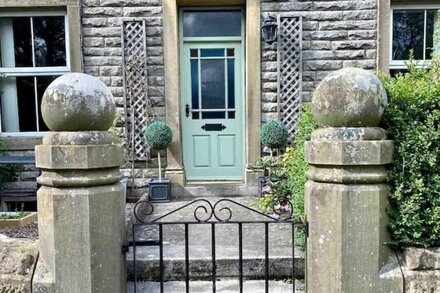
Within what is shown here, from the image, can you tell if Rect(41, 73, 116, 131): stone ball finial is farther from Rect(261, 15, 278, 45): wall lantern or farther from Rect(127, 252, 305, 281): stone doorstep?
Rect(261, 15, 278, 45): wall lantern

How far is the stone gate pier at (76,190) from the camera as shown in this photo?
185cm

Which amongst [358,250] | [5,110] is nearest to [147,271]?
[358,250]

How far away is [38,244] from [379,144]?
1777 mm

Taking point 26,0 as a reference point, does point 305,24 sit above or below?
below

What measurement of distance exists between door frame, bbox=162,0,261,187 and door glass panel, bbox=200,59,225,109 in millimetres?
454

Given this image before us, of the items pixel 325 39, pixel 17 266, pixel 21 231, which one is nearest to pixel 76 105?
pixel 17 266

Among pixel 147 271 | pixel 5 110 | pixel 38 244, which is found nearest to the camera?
pixel 38 244

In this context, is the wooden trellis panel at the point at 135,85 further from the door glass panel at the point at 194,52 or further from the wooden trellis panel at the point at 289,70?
the wooden trellis panel at the point at 289,70

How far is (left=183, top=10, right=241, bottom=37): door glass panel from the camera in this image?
6352 mm

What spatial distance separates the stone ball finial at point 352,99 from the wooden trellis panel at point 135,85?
15.0 ft

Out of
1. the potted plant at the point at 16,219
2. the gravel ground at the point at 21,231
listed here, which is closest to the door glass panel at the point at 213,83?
the potted plant at the point at 16,219

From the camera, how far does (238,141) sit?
21.3 feet

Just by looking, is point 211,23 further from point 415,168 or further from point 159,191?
point 415,168

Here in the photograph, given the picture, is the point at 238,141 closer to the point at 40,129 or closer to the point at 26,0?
the point at 40,129
